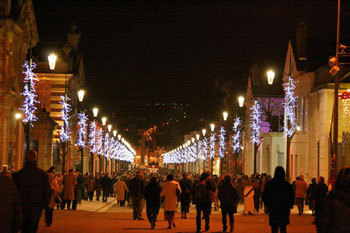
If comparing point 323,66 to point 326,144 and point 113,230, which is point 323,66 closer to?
point 326,144

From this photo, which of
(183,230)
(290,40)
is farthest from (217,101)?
(183,230)

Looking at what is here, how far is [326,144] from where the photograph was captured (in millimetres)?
42656

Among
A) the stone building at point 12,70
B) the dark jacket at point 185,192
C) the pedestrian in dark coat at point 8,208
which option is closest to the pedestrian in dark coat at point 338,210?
the pedestrian in dark coat at point 8,208

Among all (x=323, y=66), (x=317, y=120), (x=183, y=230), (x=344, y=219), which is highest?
(x=323, y=66)

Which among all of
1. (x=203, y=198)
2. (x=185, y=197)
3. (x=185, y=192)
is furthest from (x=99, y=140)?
(x=203, y=198)

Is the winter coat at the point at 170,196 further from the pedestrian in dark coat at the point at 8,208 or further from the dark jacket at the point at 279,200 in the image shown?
the pedestrian in dark coat at the point at 8,208

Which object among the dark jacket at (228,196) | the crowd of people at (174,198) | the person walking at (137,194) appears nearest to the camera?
the crowd of people at (174,198)

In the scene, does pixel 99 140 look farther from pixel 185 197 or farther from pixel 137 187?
pixel 137 187

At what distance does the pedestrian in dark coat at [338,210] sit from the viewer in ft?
28.5

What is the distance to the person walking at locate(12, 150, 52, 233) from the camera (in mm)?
11734

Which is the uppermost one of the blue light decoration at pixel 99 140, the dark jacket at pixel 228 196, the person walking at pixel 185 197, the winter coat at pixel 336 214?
the blue light decoration at pixel 99 140

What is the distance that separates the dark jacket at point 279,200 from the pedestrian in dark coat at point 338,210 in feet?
19.6

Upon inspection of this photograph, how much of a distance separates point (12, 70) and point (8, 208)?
1229 inches

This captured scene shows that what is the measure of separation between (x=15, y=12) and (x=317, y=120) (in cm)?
1977
